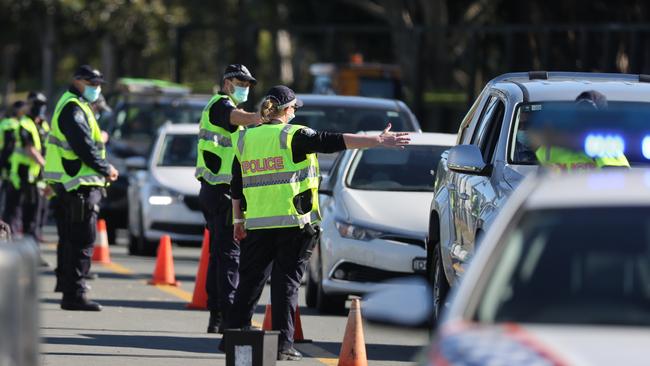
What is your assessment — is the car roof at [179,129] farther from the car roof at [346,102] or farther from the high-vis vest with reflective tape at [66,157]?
the high-vis vest with reflective tape at [66,157]

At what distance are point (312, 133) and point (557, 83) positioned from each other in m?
1.60

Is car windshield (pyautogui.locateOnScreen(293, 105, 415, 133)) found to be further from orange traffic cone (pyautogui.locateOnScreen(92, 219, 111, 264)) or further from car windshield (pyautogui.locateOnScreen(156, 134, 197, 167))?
car windshield (pyautogui.locateOnScreen(156, 134, 197, 167))

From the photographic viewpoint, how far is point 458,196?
11.3m

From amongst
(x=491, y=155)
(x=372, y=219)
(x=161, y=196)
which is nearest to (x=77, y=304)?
(x=372, y=219)

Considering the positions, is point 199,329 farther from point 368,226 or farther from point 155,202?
point 155,202

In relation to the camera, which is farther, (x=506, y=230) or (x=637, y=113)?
(x=637, y=113)

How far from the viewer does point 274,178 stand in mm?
10758

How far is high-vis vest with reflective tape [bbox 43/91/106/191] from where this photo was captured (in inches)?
555

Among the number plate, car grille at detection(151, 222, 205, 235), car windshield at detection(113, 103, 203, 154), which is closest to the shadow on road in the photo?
the number plate

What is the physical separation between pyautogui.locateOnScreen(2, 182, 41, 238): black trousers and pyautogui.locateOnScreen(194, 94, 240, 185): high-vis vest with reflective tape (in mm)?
7245

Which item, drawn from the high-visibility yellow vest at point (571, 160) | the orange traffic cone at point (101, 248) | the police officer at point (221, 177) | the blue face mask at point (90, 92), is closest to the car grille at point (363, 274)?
the police officer at point (221, 177)

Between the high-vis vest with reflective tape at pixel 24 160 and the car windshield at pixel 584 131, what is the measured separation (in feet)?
32.7

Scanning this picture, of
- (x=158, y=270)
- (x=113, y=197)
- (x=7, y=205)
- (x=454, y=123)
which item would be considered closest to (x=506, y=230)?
(x=158, y=270)

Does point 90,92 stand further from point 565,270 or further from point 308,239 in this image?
point 565,270
